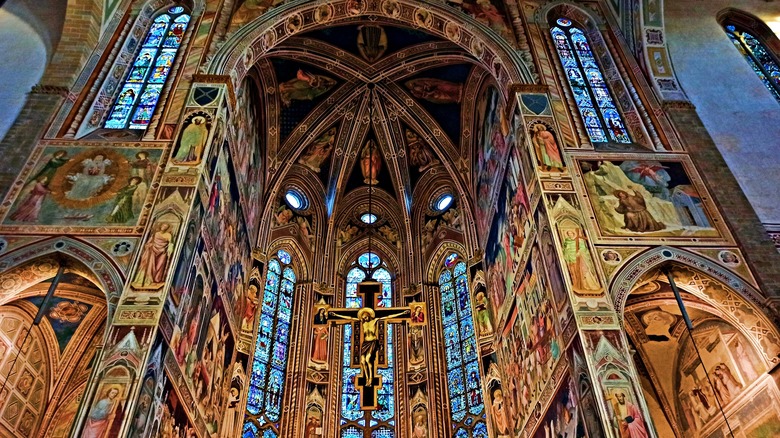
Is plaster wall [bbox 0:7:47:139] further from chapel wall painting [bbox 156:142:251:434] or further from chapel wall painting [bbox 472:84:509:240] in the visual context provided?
chapel wall painting [bbox 472:84:509:240]

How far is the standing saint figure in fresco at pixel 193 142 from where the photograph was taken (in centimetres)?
1146

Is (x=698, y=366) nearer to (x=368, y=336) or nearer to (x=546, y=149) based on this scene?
(x=546, y=149)

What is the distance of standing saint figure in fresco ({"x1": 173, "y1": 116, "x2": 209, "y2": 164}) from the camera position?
11.5 meters

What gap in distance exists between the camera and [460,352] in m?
17.4

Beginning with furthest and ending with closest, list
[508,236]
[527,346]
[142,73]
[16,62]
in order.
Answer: [508,236] → [142,73] → [16,62] → [527,346]

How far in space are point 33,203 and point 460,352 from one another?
11373 millimetres

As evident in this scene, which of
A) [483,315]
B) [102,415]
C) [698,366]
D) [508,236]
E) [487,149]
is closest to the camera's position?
[102,415]

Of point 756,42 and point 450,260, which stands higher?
point 756,42

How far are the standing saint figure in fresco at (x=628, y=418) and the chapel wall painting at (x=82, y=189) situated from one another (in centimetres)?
818

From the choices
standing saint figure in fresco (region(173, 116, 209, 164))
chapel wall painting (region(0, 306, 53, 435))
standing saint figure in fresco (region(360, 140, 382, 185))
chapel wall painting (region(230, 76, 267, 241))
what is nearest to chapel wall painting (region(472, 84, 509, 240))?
standing saint figure in fresco (region(360, 140, 382, 185))

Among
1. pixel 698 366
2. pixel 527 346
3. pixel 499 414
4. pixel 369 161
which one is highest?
pixel 369 161

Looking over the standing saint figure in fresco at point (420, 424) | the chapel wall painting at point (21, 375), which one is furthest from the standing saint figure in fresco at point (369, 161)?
the chapel wall painting at point (21, 375)

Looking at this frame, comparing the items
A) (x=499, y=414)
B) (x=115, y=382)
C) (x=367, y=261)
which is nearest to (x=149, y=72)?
(x=115, y=382)

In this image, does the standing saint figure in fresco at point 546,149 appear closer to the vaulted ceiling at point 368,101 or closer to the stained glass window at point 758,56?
the vaulted ceiling at point 368,101
